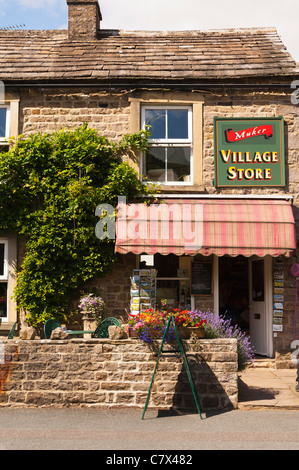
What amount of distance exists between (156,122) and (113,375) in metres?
6.29

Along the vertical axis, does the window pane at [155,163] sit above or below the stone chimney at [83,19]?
below

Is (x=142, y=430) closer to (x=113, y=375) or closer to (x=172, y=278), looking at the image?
(x=113, y=375)

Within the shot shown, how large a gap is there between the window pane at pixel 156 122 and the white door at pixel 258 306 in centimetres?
378

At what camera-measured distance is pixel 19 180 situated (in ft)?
36.9

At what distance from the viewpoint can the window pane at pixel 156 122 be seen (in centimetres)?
→ 1191

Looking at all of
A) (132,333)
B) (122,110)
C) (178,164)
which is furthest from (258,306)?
(122,110)

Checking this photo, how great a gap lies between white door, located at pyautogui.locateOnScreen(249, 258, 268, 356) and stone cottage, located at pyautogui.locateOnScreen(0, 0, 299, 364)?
5 cm

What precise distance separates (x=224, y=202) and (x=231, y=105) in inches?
93.3

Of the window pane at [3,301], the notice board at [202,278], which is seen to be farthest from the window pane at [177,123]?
the window pane at [3,301]

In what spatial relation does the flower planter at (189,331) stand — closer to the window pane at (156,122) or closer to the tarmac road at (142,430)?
the tarmac road at (142,430)

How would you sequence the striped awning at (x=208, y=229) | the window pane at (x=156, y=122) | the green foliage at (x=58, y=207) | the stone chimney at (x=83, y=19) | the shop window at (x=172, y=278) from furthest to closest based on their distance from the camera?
the stone chimney at (x=83, y=19)
the window pane at (x=156, y=122)
the shop window at (x=172, y=278)
the green foliage at (x=58, y=207)
the striped awning at (x=208, y=229)

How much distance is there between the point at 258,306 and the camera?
12180 millimetres

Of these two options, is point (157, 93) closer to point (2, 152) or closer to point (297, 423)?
point (2, 152)

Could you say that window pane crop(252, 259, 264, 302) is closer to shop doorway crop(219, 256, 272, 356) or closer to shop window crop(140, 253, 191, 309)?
shop doorway crop(219, 256, 272, 356)
